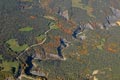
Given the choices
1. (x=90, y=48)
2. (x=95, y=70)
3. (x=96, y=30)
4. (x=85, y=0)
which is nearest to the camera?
(x=95, y=70)

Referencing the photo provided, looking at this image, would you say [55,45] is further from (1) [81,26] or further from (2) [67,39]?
(1) [81,26]

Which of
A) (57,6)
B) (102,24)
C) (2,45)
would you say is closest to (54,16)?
(57,6)

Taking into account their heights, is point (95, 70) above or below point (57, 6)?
below

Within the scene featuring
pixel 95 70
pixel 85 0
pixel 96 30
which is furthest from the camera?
pixel 85 0

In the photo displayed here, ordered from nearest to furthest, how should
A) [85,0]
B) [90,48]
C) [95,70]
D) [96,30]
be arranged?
[95,70] < [90,48] < [96,30] < [85,0]

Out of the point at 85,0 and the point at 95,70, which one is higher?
the point at 85,0

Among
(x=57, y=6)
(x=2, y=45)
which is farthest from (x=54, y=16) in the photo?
(x=2, y=45)

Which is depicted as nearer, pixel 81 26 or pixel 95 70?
pixel 95 70

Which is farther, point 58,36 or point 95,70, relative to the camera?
point 58,36

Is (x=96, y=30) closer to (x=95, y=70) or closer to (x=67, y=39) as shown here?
(x=67, y=39)
